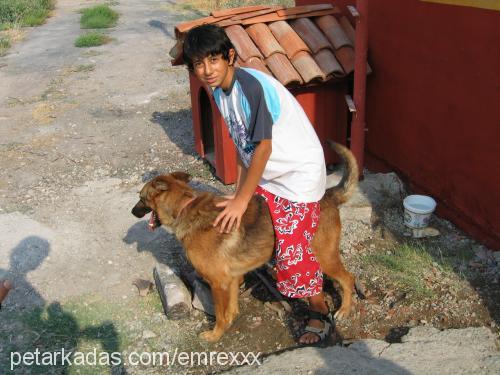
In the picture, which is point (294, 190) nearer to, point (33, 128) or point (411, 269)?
point (411, 269)

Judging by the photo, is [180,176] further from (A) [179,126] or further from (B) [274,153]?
(A) [179,126]

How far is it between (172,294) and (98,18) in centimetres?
1570

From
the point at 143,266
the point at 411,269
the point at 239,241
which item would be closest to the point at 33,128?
the point at 143,266

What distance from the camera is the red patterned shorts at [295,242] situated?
3346 mm

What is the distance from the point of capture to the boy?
9.69ft

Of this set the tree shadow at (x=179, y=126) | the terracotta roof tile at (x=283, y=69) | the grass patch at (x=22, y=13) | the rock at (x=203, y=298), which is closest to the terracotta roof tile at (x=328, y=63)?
the terracotta roof tile at (x=283, y=69)

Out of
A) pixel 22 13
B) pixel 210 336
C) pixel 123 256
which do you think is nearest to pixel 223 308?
pixel 210 336

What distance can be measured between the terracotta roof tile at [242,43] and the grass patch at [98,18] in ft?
40.6

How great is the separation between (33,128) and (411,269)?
262 inches

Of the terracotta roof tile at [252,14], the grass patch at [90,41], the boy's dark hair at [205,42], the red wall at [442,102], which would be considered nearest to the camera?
the boy's dark hair at [205,42]

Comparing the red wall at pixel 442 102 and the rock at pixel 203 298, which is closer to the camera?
the rock at pixel 203 298

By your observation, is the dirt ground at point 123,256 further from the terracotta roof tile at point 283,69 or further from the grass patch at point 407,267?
the terracotta roof tile at point 283,69

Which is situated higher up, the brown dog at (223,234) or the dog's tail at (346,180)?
the dog's tail at (346,180)

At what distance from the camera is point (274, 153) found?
10.5ft
